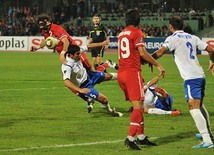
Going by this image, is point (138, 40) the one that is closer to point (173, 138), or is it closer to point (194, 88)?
point (194, 88)

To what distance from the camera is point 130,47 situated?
10594 mm

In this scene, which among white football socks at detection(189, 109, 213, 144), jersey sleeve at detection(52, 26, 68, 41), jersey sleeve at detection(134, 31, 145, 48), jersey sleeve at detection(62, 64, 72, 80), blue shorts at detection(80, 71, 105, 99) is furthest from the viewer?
jersey sleeve at detection(52, 26, 68, 41)

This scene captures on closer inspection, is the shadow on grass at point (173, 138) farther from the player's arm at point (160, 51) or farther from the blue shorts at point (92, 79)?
the blue shorts at point (92, 79)

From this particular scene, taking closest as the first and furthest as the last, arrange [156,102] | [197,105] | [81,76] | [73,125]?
[197,105], [73,125], [81,76], [156,102]

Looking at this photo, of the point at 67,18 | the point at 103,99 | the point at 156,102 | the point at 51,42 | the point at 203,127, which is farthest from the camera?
the point at 67,18

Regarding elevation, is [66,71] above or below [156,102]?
above

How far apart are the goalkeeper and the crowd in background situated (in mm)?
34518

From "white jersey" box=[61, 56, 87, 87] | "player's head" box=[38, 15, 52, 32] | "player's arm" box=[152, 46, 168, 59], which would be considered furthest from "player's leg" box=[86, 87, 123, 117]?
"player's arm" box=[152, 46, 168, 59]

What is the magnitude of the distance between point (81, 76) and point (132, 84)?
4.28 meters

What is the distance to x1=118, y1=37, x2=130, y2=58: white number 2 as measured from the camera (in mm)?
10570

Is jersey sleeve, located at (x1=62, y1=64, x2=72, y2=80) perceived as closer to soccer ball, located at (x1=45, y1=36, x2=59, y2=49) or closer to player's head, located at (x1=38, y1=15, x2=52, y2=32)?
soccer ball, located at (x1=45, y1=36, x2=59, y2=49)

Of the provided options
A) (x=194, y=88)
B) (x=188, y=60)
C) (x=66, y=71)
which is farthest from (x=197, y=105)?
(x=66, y=71)

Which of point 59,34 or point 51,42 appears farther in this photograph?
point 59,34

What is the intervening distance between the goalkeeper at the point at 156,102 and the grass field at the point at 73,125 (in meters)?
0.37
